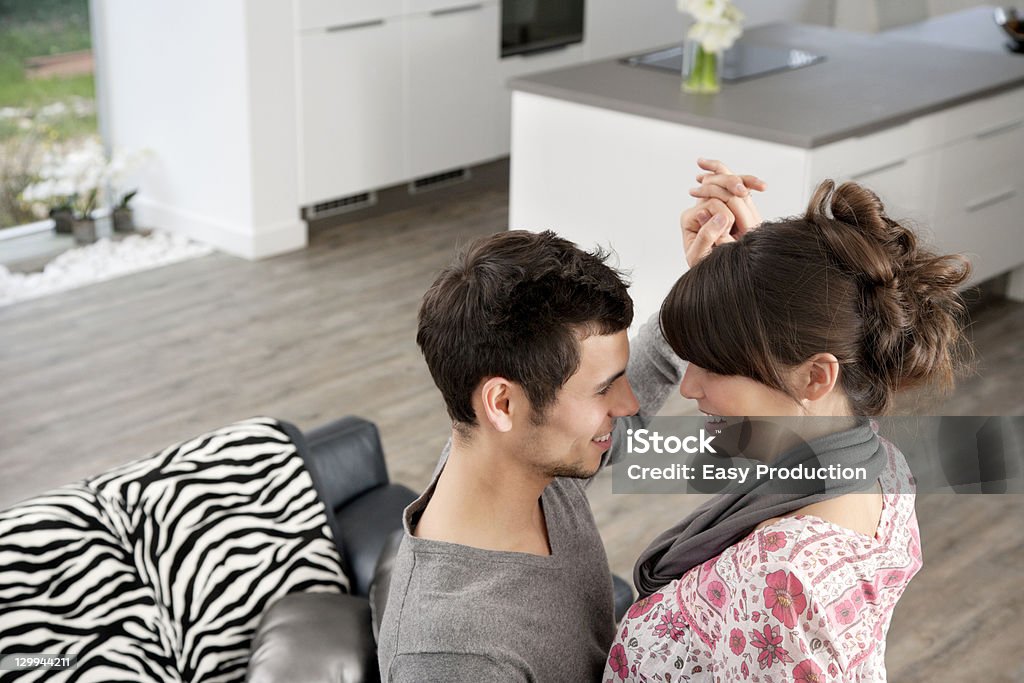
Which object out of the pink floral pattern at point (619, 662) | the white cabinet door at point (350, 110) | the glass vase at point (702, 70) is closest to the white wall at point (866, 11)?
the white cabinet door at point (350, 110)

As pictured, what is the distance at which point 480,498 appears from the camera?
1.29 m

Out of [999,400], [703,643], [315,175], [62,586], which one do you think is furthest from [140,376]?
[703,643]

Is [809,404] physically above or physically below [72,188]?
above

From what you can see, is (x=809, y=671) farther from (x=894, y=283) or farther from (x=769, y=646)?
(x=894, y=283)

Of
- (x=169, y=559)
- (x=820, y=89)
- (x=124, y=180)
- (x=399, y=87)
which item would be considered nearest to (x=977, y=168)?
(x=820, y=89)

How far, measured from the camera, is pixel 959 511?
10.7ft

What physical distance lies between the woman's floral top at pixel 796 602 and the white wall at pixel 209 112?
12.9 feet

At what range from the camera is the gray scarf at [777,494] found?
109cm

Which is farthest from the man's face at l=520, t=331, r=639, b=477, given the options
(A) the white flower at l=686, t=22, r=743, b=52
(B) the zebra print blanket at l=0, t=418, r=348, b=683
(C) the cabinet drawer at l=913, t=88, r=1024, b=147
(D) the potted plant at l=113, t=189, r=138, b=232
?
(D) the potted plant at l=113, t=189, r=138, b=232

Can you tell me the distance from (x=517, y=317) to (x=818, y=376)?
0.30 metres

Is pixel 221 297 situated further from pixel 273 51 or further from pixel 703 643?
pixel 703 643

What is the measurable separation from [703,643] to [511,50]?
4934 millimetres

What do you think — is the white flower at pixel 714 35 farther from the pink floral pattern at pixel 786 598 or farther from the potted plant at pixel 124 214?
the pink floral pattern at pixel 786 598

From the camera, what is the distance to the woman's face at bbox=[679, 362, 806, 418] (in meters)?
1.09
